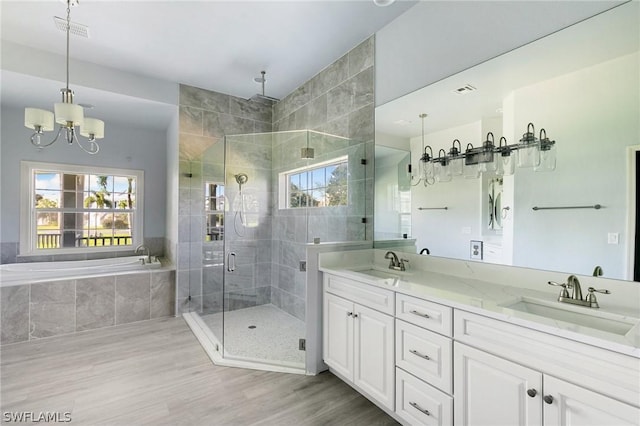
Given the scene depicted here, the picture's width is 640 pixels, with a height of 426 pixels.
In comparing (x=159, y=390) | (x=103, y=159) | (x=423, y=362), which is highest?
(x=103, y=159)

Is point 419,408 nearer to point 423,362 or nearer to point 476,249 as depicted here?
point 423,362

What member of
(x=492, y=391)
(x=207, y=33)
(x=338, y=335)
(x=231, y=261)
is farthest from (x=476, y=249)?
(x=207, y=33)

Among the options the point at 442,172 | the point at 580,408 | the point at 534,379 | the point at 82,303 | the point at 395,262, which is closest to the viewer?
Answer: the point at 580,408

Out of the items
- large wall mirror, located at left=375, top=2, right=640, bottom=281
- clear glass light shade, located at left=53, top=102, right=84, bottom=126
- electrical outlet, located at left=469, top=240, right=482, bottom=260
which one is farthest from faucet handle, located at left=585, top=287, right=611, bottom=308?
clear glass light shade, located at left=53, top=102, right=84, bottom=126

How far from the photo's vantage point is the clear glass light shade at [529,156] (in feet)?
5.57

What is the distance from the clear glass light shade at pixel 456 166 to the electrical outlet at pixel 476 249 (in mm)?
506

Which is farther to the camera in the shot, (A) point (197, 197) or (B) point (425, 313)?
(A) point (197, 197)

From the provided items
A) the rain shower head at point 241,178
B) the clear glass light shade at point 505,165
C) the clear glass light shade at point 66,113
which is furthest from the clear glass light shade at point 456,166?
the clear glass light shade at point 66,113

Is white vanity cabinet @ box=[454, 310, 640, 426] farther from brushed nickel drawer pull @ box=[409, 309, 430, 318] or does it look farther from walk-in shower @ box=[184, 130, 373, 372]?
walk-in shower @ box=[184, 130, 373, 372]

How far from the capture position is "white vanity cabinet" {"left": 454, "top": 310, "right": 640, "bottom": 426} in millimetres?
1002

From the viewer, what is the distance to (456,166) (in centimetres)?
214

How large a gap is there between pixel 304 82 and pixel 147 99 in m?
→ 1.95

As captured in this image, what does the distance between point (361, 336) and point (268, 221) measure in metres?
1.88

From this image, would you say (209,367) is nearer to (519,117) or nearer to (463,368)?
(463,368)
